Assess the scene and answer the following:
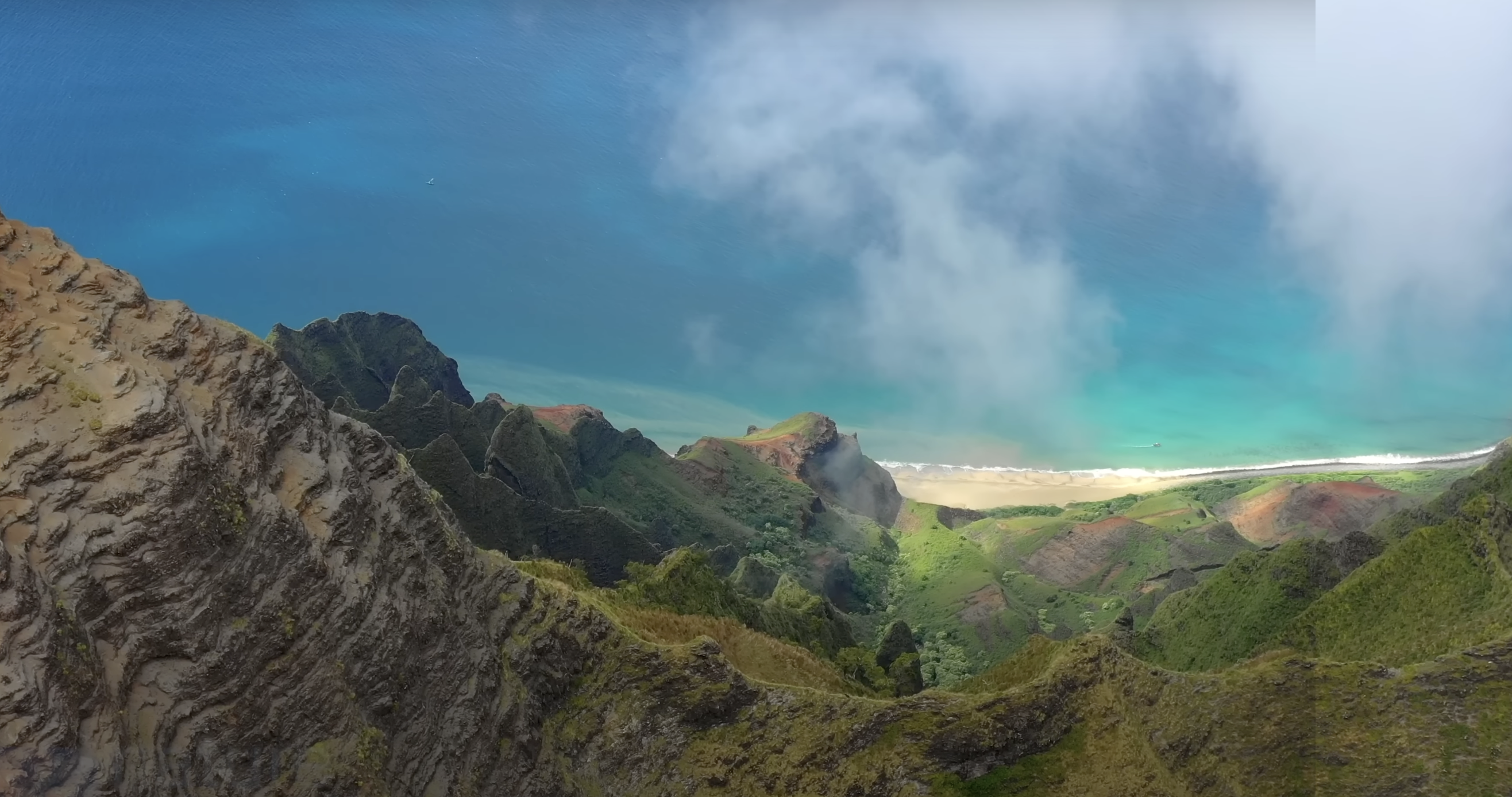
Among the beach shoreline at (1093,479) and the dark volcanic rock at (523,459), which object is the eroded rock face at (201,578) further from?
the beach shoreline at (1093,479)

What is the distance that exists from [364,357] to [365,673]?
7982cm

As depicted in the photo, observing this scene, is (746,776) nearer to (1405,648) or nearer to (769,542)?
(1405,648)

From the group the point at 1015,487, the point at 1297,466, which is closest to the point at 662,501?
the point at 1015,487

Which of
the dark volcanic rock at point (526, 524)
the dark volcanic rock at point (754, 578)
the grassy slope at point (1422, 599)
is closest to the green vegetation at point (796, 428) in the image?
the dark volcanic rock at point (754, 578)

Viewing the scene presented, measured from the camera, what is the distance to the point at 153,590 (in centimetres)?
2189

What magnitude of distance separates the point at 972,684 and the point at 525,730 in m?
23.4

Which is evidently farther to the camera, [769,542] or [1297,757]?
[769,542]

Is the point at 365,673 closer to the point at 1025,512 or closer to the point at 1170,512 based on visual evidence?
the point at 1170,512

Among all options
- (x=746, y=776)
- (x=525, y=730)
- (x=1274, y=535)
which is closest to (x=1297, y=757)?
(x=746, y=776)

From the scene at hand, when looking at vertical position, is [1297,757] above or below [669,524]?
below

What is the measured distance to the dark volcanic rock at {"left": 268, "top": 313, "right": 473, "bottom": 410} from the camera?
281 feet

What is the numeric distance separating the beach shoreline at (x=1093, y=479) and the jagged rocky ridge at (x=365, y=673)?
4265 inches

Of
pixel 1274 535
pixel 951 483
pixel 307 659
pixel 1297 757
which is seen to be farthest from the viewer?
pixel 951 483

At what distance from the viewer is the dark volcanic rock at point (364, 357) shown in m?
85.6
